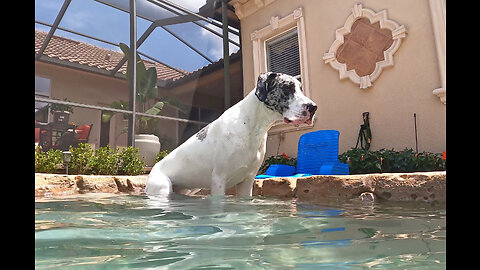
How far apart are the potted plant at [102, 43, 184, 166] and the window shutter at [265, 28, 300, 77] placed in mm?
2667

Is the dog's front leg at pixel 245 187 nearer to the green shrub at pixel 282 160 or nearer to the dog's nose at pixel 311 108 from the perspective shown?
the dog's nose at pixel 311 108

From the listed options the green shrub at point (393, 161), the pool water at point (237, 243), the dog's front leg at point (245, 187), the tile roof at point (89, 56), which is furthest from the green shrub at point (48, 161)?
the green shrub at point (393, 161)

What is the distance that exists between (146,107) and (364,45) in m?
5.13

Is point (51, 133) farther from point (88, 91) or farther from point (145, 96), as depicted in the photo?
point (88, 91)

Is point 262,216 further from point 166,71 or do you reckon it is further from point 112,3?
point 166,71

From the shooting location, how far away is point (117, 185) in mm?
4004

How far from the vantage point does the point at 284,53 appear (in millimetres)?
8133

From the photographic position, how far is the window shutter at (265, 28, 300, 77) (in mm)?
7930

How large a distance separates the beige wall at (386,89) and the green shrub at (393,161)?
518mm

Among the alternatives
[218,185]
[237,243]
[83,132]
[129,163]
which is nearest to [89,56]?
[83,132]

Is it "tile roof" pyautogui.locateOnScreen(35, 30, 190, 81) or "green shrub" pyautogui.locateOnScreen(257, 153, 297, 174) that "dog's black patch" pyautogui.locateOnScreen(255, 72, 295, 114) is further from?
"tile roof" pyautogui.locateOnScreen(35, 30, 190, 81)

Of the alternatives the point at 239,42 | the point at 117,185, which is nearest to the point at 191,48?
the point at 239,42

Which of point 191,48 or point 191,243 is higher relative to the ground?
point 191,48
